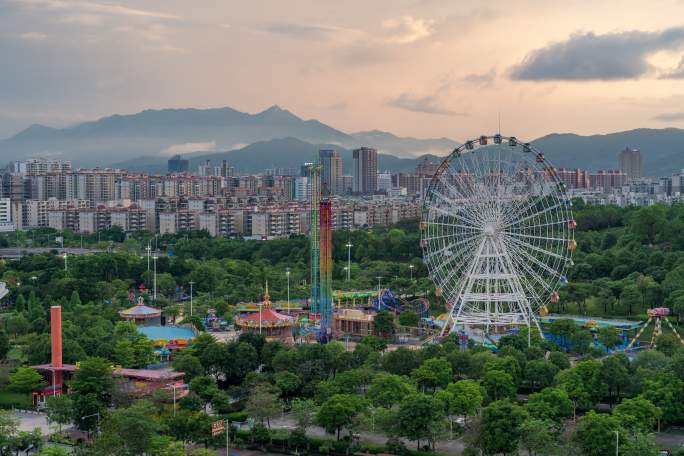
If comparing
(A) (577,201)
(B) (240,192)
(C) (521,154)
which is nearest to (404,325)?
(C) (521,154)

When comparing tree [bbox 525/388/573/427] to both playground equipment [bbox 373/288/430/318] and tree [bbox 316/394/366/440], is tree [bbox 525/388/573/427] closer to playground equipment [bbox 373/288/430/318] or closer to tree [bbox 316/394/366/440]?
tree [bbox 316/394/366/440]

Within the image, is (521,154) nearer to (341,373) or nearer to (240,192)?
(341,373)

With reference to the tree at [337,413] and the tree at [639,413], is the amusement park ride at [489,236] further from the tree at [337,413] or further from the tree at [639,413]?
the tree at [639,413]

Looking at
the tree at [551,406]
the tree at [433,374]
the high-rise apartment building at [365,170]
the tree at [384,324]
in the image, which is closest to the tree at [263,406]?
the tree at [433,374]

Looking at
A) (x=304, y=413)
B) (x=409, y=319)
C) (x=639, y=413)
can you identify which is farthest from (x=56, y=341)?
(x=639, y=413)

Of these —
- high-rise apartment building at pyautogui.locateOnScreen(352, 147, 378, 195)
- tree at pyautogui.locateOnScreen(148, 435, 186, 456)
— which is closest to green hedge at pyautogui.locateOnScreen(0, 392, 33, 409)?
tree at pyautogui.locateOnScreen(148, 435, 186, 456)

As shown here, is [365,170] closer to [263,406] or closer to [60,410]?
[263,406]
